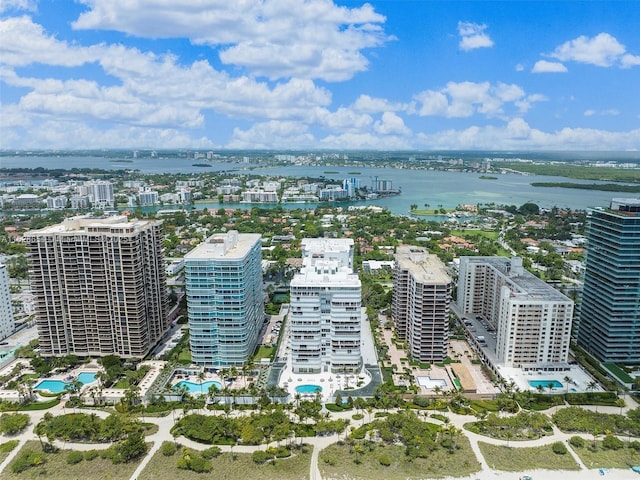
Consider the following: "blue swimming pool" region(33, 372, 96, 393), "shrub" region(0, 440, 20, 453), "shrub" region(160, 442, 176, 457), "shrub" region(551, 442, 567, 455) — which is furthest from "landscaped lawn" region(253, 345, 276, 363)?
"shrub" region(551, 442, 567, 455)

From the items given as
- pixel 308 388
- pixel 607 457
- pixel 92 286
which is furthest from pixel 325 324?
pixel 607 457

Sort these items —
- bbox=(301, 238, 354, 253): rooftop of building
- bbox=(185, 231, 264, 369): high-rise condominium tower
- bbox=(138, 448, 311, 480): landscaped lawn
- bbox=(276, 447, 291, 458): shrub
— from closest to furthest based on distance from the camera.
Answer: bbox=(138, 448, 311, 480): landscaped lawn, bbox=(276, 447, 291, 458): shrub, bbox=(185, 231, 264, 369): high-rise condominium tower, bbox=(301, 238, 354, 253): rooftop of building

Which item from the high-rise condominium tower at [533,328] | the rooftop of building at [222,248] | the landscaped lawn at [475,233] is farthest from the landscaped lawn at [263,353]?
the landscaped lawn at [475,233]

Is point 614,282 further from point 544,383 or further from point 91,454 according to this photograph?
point 91,454

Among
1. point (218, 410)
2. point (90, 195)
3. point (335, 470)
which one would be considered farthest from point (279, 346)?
point (90, 195)

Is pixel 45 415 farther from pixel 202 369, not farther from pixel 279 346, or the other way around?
pixel 279 346

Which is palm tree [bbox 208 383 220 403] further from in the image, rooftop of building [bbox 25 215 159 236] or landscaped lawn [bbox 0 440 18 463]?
rooftop of building [bbox 25 215 159 236]

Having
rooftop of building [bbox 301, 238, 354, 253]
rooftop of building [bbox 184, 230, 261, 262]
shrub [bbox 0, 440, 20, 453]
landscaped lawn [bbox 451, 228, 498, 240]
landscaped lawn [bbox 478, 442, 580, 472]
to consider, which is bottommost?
landscaped lawn [bbox 478, 442, 580, 472]

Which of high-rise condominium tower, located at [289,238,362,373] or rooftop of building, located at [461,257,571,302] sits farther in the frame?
rooftop of building, located at [461,257,571,302]
